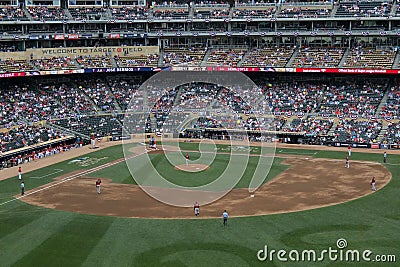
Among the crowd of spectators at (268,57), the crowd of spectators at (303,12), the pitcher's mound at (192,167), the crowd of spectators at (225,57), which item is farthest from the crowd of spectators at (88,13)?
the pitcher's mound at (192,167)

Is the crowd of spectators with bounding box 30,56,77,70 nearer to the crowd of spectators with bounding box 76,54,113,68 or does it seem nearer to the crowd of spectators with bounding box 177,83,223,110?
the crowd of spectators with bounding box 76,54,113,68

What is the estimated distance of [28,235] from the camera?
36.8 metres

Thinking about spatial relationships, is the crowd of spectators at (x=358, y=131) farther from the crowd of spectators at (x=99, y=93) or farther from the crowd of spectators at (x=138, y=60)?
the crowd of spectators at (x=99, y=93)

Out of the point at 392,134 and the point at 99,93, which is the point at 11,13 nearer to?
the point at 99,93

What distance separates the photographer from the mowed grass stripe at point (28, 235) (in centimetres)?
3341

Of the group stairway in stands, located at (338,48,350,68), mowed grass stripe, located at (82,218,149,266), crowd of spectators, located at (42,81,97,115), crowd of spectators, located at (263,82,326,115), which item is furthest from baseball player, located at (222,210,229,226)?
stairway in stands, located at (338,48,350,68)

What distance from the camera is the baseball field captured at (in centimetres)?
3278

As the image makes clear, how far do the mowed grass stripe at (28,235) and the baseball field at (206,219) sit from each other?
7 centimetres

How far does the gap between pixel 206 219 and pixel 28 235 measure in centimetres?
1295

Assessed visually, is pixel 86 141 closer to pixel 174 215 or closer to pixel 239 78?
pixel 239 78

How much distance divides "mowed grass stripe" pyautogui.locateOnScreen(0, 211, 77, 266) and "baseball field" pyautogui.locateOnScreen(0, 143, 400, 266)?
7 cm

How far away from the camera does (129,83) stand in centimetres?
8850

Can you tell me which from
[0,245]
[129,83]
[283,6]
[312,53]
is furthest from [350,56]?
[0,245]

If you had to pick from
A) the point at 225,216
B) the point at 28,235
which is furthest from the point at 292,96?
the point at 28,235
